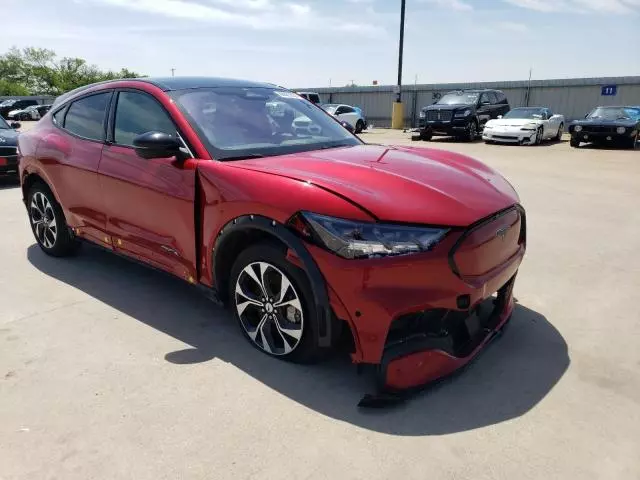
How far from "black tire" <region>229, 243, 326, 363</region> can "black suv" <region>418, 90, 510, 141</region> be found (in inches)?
682

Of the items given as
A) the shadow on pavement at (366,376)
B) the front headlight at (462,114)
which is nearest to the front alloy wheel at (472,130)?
the front headlight at (462,114)

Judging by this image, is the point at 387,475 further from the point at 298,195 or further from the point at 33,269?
the point at 33,269

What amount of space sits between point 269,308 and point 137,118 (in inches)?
71.5

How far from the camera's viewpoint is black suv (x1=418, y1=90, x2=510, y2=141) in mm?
18906

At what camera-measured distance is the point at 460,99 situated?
1988cm

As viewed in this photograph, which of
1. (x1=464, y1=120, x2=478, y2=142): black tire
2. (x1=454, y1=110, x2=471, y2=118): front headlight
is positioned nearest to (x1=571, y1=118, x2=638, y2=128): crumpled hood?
(x1=464, y1=120, x2=478, y2=142): black tire

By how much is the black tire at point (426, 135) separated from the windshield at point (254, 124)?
16622 millimetres

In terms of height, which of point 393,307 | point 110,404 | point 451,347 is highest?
point 393,307

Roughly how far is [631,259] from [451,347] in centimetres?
328

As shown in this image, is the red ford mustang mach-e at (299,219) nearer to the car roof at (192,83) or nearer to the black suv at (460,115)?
the car roof at (192,83)

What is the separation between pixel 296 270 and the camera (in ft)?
8.82

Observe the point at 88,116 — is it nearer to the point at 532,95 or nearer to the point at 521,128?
the point at 521,128

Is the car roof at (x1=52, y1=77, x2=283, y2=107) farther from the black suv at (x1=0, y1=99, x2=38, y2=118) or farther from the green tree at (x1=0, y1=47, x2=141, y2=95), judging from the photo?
the green tree at (x1=0, y1=47, x2=141, y2=95)

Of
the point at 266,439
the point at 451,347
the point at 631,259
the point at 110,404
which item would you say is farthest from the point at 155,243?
the point at 631,259
